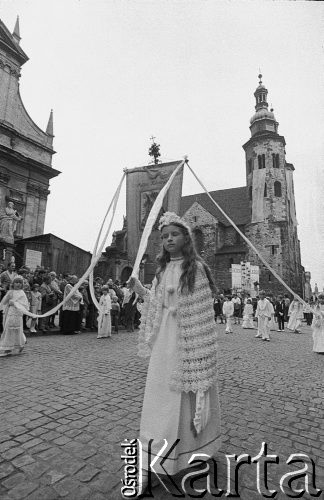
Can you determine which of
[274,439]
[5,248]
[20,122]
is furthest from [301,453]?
[20,122]

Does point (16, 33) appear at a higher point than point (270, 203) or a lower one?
higher

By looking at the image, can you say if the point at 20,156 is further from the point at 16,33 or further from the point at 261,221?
the point at 261,221

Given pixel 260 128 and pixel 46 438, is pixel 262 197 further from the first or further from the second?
pixel 46 438

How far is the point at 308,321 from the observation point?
24.0 m

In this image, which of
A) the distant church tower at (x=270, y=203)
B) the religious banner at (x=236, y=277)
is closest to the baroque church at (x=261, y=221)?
Answer: the distant church tower at (x=270, y=203)

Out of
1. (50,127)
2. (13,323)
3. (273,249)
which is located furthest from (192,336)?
(273,249)

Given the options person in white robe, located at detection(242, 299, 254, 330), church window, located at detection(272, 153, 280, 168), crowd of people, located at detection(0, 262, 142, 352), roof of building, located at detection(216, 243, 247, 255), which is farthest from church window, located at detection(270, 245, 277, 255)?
crowd of people, located at detection(0, 262, 142, 352)

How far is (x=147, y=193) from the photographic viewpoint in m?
4.28

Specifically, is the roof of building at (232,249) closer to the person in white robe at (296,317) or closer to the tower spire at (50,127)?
the person in white robe at (296,317)

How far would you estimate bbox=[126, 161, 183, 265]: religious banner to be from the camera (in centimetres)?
424

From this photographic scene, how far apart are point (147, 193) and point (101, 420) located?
2.98 metres

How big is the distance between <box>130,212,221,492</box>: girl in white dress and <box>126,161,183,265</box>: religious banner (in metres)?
1.53

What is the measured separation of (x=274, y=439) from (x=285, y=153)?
148 ft

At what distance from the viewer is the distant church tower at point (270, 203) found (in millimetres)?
37062
